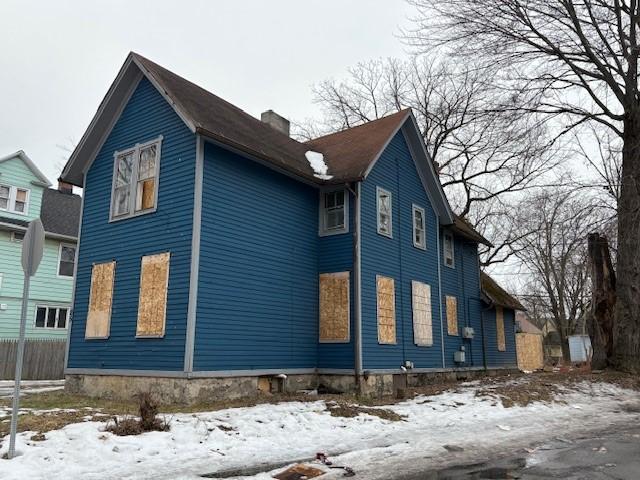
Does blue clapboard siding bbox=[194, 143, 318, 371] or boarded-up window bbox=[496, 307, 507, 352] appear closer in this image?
blue clapboard siding bbox=[194, 143, 318, 371]

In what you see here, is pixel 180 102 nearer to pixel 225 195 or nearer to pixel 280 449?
pixel 225 195

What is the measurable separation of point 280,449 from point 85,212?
971cm

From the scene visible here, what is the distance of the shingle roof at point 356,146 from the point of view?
47.8ft

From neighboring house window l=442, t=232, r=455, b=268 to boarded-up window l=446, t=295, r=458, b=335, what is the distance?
52.6 inches

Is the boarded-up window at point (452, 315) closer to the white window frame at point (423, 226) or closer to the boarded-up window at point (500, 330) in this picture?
the white window frame at point (423, 226)

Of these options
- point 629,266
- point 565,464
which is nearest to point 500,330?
point 629,266

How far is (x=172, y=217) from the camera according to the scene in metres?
11.9

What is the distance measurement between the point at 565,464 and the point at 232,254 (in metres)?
7.89

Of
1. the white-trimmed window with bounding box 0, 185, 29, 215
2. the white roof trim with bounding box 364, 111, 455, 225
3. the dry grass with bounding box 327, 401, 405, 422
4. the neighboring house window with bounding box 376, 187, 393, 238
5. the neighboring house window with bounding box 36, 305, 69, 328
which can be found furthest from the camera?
the neighboring house window with bounding box 36, 305, 69, 328

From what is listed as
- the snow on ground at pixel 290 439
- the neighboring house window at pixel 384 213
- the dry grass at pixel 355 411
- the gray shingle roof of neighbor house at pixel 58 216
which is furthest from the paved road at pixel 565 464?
the gray shingle roof of neighbor house at pixel 58 216

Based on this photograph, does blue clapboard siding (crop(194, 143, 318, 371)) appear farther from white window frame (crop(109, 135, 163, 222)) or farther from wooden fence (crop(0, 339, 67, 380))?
wooden fence (crop(0, 339, 67, 380))

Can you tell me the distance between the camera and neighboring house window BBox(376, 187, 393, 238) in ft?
50.4

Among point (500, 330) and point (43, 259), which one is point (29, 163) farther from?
point (500, 330)

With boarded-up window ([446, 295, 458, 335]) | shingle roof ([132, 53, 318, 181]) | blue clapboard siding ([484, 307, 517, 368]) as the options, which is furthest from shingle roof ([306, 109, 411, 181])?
blue clapboard siding ([484, 307, 517, 368])
